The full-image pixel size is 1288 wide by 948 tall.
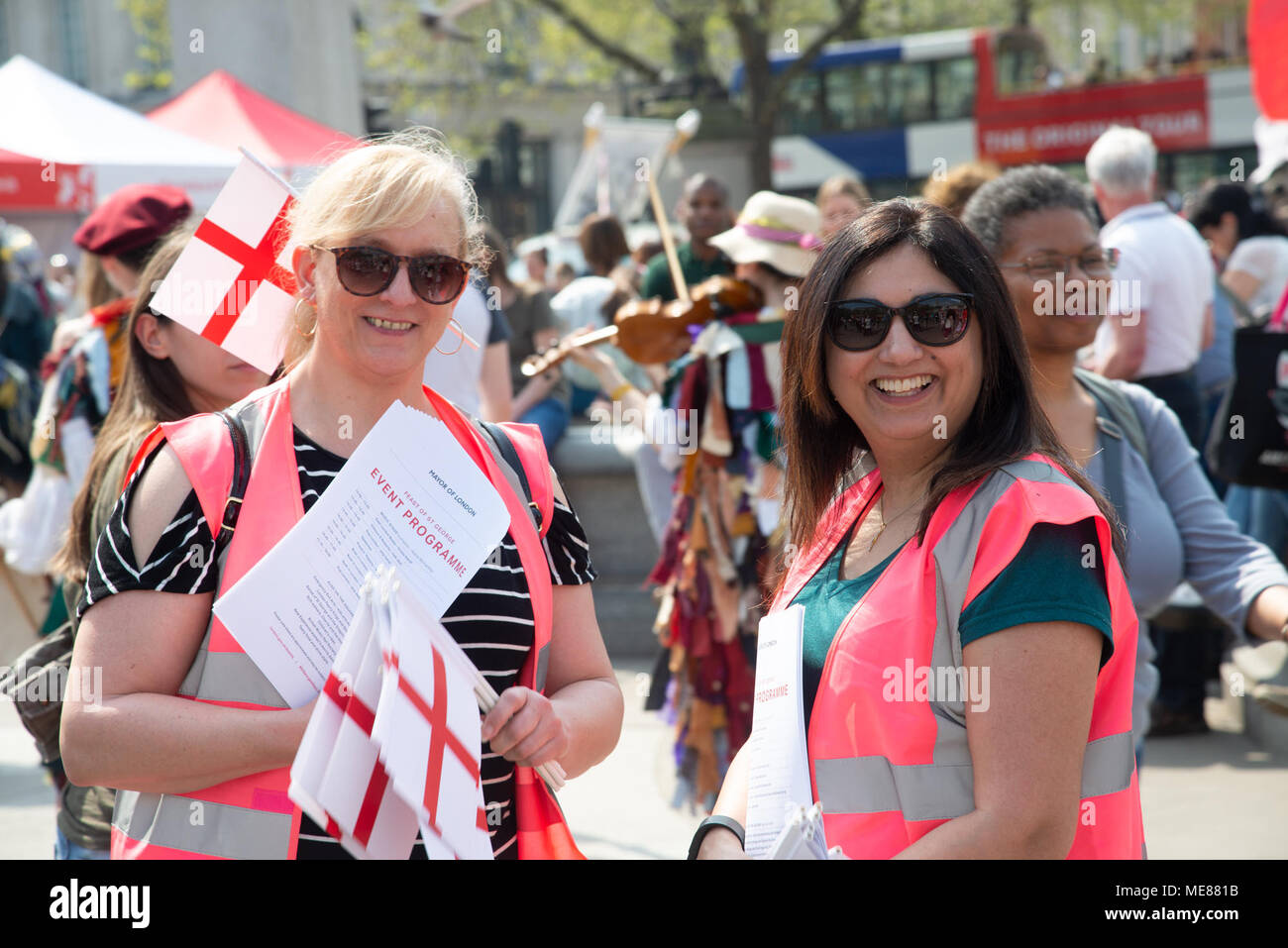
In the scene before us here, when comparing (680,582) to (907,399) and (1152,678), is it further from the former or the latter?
(907,399)

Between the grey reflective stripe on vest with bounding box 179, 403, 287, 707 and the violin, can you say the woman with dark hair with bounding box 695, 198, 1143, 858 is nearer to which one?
the grey reflective stripe on vest with bounding box 179, 403, 287, 707

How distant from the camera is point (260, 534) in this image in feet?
6.25

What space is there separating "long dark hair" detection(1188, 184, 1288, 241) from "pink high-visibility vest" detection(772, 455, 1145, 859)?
7015mm

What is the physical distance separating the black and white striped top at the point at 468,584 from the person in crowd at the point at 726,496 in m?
2.67

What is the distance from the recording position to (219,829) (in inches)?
73.5

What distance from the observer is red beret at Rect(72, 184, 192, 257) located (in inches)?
150

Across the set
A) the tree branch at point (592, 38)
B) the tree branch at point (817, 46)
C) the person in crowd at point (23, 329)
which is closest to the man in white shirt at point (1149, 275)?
the person in crowd at point (23, 329)

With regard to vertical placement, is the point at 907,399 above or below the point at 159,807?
above

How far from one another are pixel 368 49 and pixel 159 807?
94.6 feet

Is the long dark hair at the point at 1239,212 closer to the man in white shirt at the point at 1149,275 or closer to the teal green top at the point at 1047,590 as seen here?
the man in white shirt at the point at 1149,275

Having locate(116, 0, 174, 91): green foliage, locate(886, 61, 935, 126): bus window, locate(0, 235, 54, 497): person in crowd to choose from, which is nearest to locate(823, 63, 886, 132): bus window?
locate(886, 61, 935, 126): bus window

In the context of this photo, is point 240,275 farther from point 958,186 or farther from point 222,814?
point 958,186

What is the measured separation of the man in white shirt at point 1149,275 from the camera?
17.0 feet
